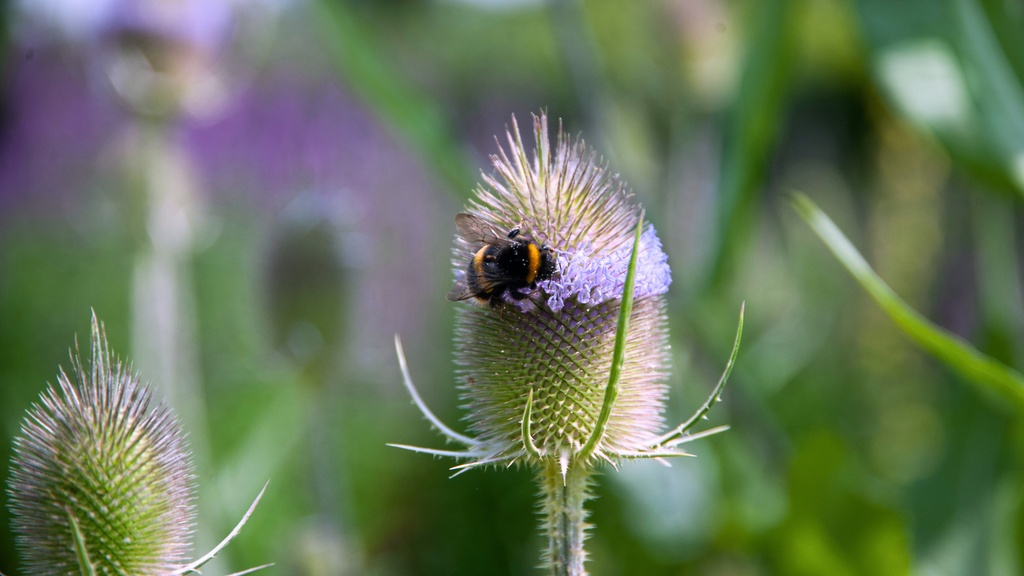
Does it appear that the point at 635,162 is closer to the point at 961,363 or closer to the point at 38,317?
the point at 961,363

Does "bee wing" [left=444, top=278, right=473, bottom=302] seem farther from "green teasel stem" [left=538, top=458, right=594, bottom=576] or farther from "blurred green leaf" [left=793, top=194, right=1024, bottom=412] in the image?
"blurred green leaf" [left=793, top=194, right=1024, bottom=412]

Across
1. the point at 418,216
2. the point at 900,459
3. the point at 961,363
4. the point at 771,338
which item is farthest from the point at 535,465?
the point at 418,216

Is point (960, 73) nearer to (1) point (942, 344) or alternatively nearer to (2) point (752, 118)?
(2) point (752, 118)

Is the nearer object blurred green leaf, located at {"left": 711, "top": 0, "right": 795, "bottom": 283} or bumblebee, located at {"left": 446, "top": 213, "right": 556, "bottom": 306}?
bumblebee, located at {"left": 446, "top": 213, "right": 556, "bottom": 306}

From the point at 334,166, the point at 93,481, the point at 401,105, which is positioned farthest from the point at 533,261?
the point at 334,166

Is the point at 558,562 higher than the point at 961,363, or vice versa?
the point at 961,363

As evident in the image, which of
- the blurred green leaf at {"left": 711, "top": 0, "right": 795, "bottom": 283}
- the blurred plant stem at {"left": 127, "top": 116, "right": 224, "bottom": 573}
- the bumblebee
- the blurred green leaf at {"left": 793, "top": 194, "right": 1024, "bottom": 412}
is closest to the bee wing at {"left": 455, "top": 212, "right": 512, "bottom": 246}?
the bumblebee

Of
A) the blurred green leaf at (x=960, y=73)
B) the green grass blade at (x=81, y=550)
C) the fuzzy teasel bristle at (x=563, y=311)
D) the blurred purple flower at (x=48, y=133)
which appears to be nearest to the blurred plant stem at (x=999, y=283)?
the blurred green leaf at (x=960, y=73)
